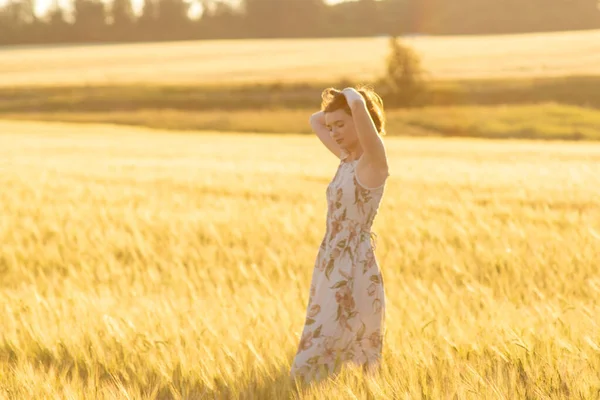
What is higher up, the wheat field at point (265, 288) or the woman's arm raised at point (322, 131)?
the woman's arm raised at point (322, 131)

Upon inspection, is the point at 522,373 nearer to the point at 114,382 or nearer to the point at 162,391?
the point at 162,391

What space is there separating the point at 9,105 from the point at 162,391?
46191 millimetres

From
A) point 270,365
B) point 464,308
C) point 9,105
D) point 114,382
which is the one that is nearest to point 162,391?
point 114,382

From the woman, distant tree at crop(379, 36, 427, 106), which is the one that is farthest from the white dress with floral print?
distant tree at crop(379, 36, 427, 106)

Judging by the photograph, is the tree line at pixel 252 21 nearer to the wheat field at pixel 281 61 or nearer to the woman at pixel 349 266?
the wheat field at pixel 281 61

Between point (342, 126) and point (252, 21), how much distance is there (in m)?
80.7

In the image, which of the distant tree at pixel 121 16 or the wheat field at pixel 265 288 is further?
the distant tree at pixel 121 16

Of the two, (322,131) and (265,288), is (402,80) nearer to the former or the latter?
(265,288)

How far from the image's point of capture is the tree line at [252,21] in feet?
262

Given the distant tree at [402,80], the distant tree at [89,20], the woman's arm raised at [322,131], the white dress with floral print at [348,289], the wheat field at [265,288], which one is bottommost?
the distant tree at [402,80]

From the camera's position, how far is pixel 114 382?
2979 mm

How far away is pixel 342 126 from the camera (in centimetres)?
319

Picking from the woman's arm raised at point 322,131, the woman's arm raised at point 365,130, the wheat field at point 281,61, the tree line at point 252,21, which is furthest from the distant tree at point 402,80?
the tree line at point 252,21

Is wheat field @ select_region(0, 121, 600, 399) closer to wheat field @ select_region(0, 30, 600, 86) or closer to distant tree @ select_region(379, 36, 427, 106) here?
distant tree @ select_region(379, 36, 427, 106)
